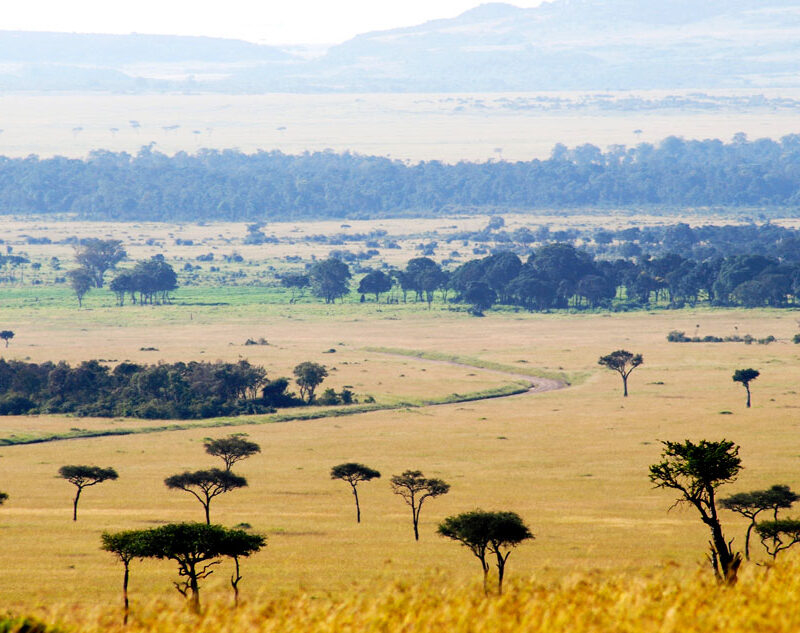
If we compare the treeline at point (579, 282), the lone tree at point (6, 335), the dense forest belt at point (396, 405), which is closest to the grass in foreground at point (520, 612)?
the dense forest belt at point (396, 405)

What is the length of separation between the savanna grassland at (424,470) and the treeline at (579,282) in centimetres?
1346

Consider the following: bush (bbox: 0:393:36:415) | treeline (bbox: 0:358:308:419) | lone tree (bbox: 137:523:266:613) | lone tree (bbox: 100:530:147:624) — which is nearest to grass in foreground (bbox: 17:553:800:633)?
lone tree (bbox: 137:523:266:613)

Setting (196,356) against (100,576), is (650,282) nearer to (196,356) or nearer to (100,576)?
(196,356)

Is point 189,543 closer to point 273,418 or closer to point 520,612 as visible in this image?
point 520,612

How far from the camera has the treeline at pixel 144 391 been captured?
94.6 m

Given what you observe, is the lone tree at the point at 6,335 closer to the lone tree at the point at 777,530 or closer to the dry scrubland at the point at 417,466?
the dry scrubland at the point at 417,466

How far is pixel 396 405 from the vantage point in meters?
96.8

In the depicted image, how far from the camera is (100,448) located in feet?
257

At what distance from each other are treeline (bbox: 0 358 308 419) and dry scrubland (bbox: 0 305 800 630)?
16.9 ft

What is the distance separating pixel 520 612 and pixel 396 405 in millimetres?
82963

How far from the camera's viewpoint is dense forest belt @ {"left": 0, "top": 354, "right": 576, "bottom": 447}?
8425 cm

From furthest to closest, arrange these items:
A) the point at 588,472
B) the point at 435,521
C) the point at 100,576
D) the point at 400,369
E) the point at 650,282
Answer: the point at 650,282 → the point at 400,369 → the point at 588,472 → the point at 435,521 → the point at 100,576

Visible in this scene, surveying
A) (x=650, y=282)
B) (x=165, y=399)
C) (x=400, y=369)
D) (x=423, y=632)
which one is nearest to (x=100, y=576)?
(x=423, y=632)

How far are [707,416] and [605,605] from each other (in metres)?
75.8
